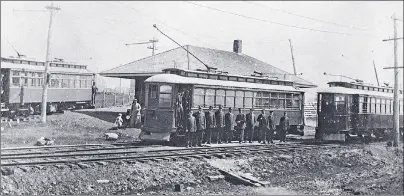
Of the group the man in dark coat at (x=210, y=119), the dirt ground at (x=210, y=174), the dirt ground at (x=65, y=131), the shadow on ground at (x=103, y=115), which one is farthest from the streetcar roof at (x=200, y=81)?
the shadow on ground at (x=103, y=115)

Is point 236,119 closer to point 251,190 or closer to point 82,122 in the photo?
point 251,190

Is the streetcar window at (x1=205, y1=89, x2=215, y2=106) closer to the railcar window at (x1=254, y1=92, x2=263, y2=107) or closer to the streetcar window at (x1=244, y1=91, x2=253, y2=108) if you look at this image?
the streetcar window at (x1=244, y1=91, x2=253, y2=108)

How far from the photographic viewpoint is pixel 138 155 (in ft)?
39.8

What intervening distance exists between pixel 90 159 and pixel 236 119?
25.0 ft

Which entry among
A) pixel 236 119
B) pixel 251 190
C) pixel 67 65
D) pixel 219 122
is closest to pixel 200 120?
pixel 219 122

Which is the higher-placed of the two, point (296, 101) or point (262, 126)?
point (296, 101)

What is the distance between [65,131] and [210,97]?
7065 mm

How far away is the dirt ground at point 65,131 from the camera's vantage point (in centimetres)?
1559

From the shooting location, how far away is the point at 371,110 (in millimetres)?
21969

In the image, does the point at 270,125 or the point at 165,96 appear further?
the point at 270,125

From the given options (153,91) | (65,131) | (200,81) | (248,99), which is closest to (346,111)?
(248,99)

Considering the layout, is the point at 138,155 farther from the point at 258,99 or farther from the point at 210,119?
the point at 258,99

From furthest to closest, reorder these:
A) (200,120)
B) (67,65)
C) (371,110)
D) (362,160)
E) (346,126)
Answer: (67,65) → (371,110) → (346,126) → (362,160) → (200,120)

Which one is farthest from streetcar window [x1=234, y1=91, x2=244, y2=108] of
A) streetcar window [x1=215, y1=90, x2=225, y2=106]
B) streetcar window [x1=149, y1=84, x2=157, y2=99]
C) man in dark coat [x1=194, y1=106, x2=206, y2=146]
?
streetcar window [x1=149, y1=84, x2=157, y2=99]
